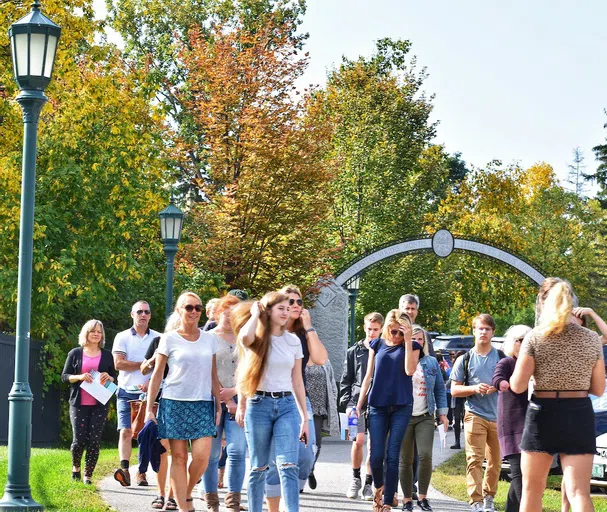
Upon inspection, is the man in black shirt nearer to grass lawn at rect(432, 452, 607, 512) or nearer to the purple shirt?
grass lawn at rect(432, 452, 607, 512)

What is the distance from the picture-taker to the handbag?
11.2 metres

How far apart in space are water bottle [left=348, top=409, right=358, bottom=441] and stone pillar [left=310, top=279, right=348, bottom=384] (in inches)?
675

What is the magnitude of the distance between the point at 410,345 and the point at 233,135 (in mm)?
19105

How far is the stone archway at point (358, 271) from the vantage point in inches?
1165

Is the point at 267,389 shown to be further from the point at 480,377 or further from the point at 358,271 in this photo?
the point at 358,271

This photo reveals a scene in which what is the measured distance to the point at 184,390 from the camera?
899 centimetres

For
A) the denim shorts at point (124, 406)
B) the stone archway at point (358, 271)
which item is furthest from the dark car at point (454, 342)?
the denim shorts at point (124, 406)

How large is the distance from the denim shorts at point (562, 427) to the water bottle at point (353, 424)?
5079 mm

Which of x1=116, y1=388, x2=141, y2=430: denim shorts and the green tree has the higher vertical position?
the green tree

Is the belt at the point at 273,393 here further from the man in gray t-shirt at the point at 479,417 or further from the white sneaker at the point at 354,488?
the white sneaker at the point at 354,488

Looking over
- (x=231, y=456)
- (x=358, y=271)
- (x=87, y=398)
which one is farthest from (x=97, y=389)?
(x=358, y=271)

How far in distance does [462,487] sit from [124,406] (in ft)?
13.7

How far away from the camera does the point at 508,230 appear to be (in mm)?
59438

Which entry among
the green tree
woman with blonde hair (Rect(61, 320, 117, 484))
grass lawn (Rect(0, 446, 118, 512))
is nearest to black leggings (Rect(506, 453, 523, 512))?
grass lawn (Rect(0, 446, 118, 512))
